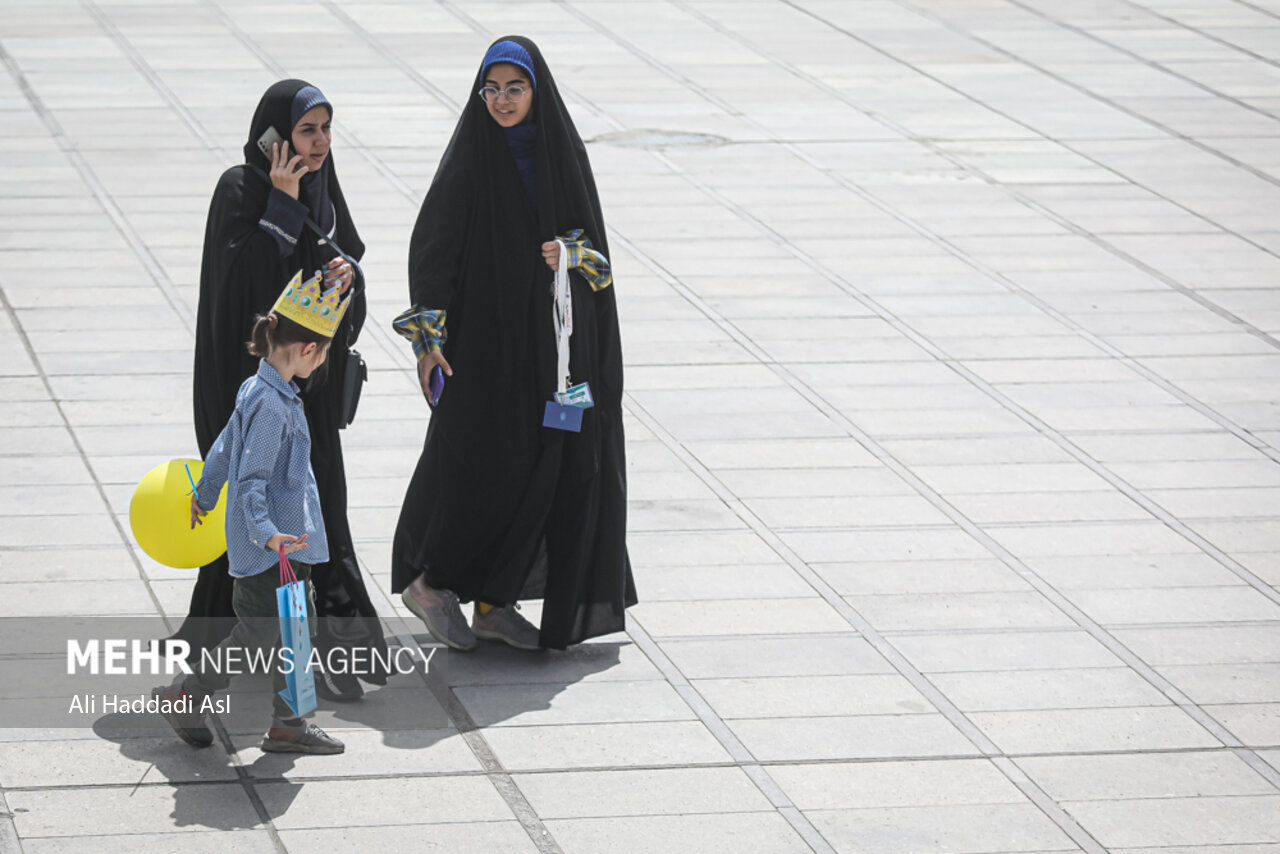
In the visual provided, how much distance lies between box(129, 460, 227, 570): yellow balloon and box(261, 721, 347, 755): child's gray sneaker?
0.58 meters

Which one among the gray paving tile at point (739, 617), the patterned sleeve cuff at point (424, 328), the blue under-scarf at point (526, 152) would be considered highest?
the blue under-scarf at point (526, 152)

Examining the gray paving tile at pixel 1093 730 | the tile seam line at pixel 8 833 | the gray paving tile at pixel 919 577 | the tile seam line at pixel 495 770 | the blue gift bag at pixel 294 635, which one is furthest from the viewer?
the gray paving tile at pixel 919 577

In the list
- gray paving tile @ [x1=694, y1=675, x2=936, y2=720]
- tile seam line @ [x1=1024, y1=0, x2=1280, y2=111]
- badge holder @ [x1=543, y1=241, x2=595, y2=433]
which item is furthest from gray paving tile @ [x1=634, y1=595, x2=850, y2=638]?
tile seam line @ [x1=1024, y1=0, x2=1280, y2=111]

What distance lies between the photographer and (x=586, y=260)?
6426mm

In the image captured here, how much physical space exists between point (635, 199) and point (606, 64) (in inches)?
189

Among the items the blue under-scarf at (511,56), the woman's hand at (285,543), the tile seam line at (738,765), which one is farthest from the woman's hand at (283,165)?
the tile seam line at (738,765)

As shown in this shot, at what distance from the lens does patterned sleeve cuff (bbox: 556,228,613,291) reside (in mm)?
6398

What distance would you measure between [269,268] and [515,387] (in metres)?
1.03

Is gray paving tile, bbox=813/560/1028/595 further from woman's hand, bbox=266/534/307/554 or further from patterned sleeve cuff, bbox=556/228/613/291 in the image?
woman's hand, bbox=266/534/307/554

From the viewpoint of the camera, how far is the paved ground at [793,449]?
5.53m

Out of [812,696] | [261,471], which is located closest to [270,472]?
[261,471]

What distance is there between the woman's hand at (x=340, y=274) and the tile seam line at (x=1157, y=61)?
12318 millimetres

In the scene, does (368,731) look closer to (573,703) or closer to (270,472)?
(573,703)

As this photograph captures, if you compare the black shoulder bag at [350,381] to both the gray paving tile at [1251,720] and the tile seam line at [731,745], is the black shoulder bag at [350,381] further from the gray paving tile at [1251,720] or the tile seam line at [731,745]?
the gray paving tile at [1251,720]
